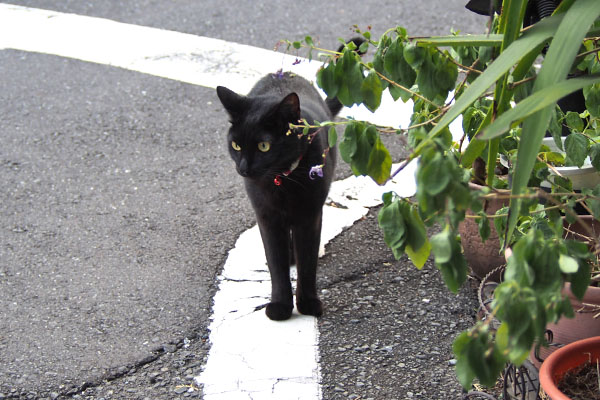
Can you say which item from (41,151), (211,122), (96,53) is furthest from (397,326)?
(96,53)

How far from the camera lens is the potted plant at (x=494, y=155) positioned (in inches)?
46.2

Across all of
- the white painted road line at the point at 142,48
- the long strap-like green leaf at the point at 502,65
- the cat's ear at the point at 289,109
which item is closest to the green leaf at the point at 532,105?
the long strap-like green leaf at the point at 502,65

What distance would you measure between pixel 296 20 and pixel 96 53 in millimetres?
1634

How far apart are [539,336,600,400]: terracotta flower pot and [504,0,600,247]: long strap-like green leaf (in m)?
0.59

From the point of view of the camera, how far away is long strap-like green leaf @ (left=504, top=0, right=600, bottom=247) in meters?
1.31

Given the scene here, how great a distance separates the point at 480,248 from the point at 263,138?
2.95 feet

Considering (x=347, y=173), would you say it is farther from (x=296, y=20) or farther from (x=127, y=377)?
(x=296, y=20)

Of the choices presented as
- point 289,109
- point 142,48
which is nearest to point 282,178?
point 289,109

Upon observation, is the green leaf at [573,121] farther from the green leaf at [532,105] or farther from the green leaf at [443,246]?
the green leaf at [443,246]

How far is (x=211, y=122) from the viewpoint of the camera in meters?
4.45

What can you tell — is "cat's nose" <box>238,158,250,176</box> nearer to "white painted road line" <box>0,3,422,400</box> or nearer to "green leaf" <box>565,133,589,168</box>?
"white painted road line" <box>0,3,422,400</box>

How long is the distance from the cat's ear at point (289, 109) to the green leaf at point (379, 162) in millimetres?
797

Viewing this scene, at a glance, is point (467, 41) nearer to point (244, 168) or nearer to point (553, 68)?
point (553, 68)

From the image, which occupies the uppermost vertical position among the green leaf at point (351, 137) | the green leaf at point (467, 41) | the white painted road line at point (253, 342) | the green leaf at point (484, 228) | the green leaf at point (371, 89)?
the green leaf at point (467, 41)
